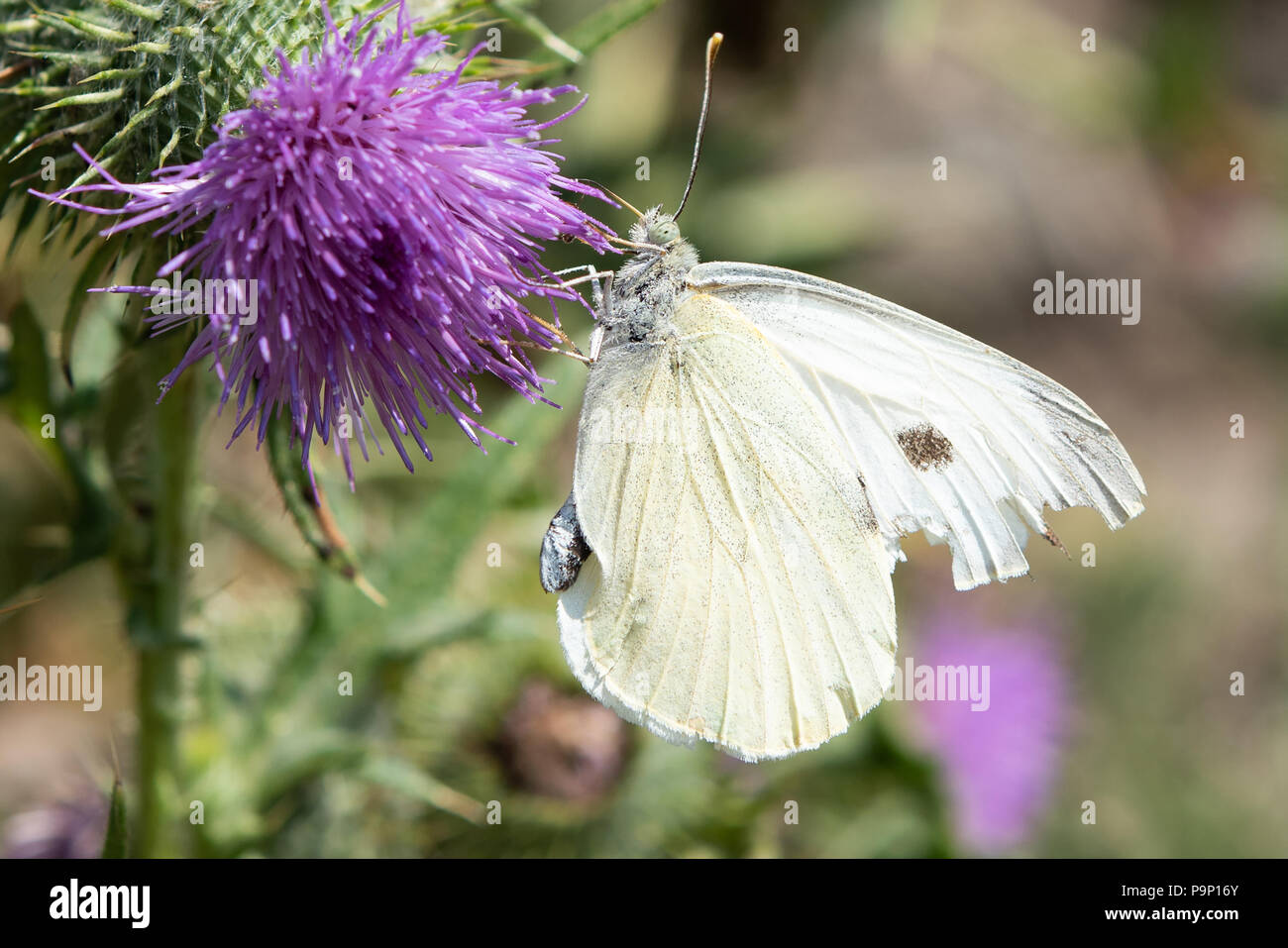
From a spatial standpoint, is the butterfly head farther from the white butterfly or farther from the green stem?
the green stem

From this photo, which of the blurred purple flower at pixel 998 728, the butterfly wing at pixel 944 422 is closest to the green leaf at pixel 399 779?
the butterfly wing at pixel 944 422

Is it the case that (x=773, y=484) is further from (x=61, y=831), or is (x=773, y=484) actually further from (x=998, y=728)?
(x=998, y=728)

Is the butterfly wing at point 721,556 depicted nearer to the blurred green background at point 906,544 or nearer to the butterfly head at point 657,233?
the butterfly head at point 657,233

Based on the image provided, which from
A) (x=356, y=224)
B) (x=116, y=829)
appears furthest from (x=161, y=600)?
(x=356, y=224)

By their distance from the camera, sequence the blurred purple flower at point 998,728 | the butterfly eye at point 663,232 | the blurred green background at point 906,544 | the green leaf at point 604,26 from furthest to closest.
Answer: the blurred purple flower at point 998,728, the blurred green background at point 906,544, the butterfly eye at point 663,232, the green leaf at point 604,26

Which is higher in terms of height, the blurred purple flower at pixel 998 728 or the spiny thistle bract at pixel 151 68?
the spiny thistle bract at pixel 151 68

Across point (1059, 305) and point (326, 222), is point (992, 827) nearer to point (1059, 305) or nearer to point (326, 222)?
point (326, 222)
